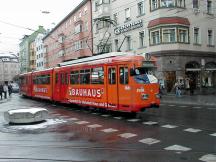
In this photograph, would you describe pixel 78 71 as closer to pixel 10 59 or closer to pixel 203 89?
pixel 203 89

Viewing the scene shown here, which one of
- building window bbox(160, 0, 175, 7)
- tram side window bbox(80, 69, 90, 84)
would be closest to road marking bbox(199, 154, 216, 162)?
tram side window bbox(80, 69, 90, 84)

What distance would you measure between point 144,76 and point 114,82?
5.06 ft

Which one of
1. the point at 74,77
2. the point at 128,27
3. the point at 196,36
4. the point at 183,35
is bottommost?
the point at 74,77

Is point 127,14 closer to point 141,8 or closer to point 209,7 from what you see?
point 141,8

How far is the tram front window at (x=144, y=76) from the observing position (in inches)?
632

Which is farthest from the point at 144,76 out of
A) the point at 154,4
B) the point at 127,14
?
the point at 127,14

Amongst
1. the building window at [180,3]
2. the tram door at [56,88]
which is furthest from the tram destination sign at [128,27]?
the tram door at [56,88]

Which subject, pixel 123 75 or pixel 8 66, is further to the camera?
pixel 8 66

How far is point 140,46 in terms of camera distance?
40.2 meters

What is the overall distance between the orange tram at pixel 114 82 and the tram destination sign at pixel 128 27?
59.7 feet

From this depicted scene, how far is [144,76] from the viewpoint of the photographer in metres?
16.3

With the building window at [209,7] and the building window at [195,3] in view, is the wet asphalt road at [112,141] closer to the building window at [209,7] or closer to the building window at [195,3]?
the building window at [195,3]

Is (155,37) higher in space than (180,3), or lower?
lower

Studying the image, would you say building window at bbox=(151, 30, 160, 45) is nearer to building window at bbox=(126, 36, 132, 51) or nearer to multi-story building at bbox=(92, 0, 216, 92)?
multi-story building at bbox=(92, 0, 216, 92)
